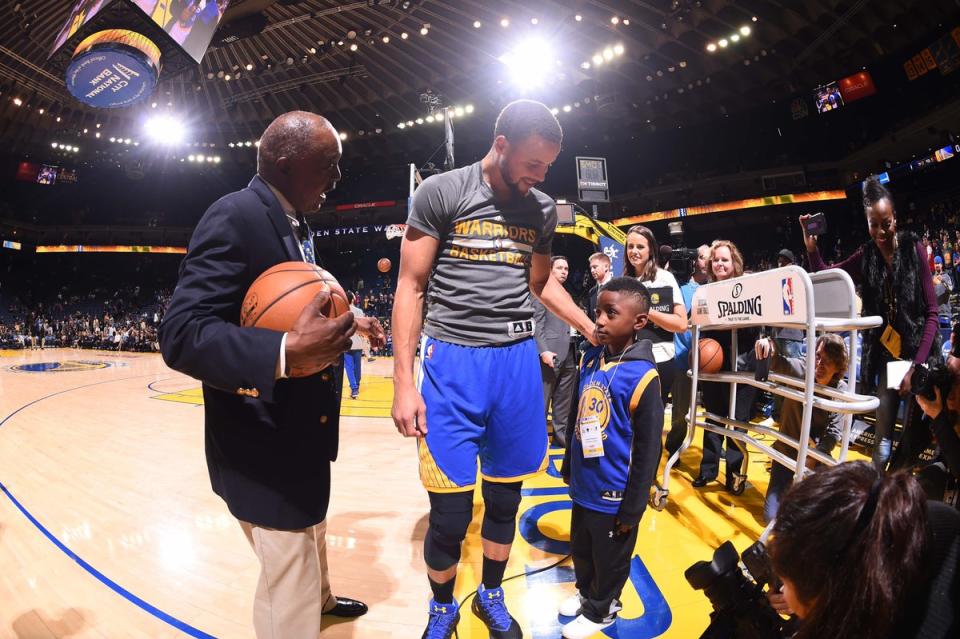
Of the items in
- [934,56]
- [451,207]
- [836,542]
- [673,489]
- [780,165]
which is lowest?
[673,489]

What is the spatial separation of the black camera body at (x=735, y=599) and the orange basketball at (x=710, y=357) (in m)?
2.24

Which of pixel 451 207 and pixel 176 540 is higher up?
pixel 451 207

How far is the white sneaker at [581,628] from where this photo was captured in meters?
1.85

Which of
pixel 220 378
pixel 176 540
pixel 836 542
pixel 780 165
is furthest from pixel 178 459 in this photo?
pixel 780 165

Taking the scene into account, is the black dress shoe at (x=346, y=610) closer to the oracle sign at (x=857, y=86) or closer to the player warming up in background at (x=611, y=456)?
the player warming up in background at (x=611, y=456)

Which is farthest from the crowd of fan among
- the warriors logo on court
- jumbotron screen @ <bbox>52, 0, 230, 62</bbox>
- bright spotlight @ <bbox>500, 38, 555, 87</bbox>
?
bright spotlight @ <bbox>500, 38, 555, 87</bbox>

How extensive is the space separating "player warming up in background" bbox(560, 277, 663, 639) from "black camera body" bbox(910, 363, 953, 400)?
3.08ft

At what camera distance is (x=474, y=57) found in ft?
48.9

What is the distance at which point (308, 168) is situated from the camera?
4.66 ft

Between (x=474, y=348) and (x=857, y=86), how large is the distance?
20.9m

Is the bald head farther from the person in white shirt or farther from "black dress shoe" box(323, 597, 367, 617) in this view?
the person in white shirt

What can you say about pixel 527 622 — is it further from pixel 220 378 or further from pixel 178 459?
pixel 178 459

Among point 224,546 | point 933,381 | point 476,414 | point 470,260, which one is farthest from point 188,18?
point 933,381

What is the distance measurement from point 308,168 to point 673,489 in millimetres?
3346
